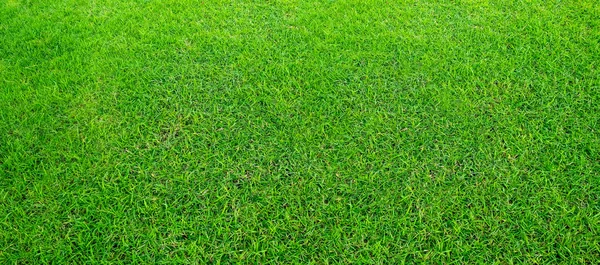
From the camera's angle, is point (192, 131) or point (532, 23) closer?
point (192, 131)

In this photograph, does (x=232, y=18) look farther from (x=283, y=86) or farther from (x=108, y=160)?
(x=108, y=160)

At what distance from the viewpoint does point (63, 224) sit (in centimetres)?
193

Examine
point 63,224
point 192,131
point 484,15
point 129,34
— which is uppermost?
point 484,15

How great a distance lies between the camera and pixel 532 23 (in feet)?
9.53

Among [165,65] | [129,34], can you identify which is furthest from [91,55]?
[165,65]

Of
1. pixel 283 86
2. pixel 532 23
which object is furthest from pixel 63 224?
pixel 532 23

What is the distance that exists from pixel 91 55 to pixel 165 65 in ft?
1.73

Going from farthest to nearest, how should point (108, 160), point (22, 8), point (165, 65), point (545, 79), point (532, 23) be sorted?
1. point (22, 8)
2. point (532, 23)
3. point (165, 65)
4. point (545, 79)
5. point (108, 160)

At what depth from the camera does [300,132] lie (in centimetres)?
230

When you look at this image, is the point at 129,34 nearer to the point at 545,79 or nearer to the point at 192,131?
the point at 192,131

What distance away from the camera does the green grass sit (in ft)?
6.17

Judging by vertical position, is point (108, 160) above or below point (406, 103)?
below

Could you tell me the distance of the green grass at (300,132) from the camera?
74.0 inches

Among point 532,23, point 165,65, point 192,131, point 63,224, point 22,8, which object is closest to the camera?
point 63,224
